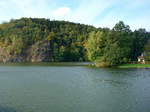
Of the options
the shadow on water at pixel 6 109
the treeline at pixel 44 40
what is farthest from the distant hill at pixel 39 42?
the shadow on water at pixel 6 109

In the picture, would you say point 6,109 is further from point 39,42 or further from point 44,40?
point 44,40

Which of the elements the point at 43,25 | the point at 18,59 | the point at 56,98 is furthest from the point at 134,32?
the point at 43,25

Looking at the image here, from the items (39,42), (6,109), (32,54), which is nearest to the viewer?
(6,109)

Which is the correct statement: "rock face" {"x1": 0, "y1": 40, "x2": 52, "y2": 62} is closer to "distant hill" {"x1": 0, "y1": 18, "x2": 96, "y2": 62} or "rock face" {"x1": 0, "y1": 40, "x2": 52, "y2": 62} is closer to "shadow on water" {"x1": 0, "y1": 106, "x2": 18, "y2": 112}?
"distant hill" {"x1": 0, "y1": 18, "x2": 96, "y2": 62}

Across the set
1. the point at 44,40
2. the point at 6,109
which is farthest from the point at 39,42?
the point at 6,109

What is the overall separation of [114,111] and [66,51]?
141240mm

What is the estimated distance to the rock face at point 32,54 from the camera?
160 meters

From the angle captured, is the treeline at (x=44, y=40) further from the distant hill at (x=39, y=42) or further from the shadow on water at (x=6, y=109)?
the shadow on water at (x=6, y=109)

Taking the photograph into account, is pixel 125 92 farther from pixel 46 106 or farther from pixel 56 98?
pixel 46 106

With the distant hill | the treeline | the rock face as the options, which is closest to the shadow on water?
the treeline

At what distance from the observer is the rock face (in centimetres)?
15975

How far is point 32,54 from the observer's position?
540 ft

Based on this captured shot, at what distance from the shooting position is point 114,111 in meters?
19.2

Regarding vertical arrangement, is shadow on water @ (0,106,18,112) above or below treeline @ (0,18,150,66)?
below
